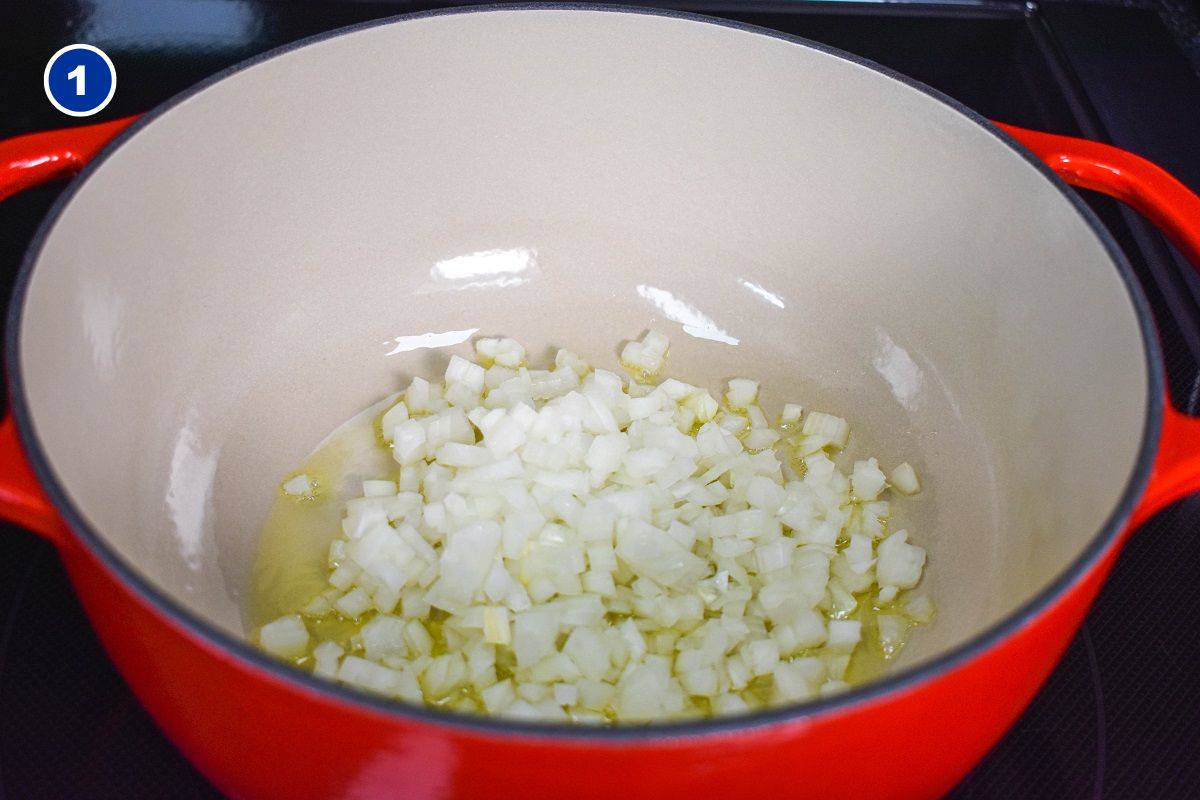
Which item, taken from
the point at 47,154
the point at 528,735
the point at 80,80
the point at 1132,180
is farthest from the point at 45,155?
the point at 1132,180

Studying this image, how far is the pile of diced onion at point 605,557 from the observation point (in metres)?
0.74

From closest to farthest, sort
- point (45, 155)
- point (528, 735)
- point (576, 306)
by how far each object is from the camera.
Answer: point (528, 735), point (45, 155), point (576, 306)

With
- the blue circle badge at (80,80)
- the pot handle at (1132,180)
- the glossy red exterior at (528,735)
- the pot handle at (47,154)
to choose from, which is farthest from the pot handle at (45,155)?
the pot handle at (1132,180)

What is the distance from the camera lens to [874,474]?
2.91 ft

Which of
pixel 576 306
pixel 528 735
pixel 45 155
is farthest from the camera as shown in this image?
pixel 576 306

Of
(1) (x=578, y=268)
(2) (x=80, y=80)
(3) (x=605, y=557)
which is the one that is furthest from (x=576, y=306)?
(2) (x=80, y=80)

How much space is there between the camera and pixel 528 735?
1.54 feet

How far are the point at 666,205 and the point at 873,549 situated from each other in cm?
36

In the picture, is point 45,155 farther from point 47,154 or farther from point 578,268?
point 578,268

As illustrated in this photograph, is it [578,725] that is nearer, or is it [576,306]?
[578,725]

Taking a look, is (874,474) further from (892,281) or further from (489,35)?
(489,35)

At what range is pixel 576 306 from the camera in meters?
1.03

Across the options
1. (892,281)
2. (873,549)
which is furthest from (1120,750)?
(892,281)

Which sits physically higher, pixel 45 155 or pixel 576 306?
pixel 45 155
